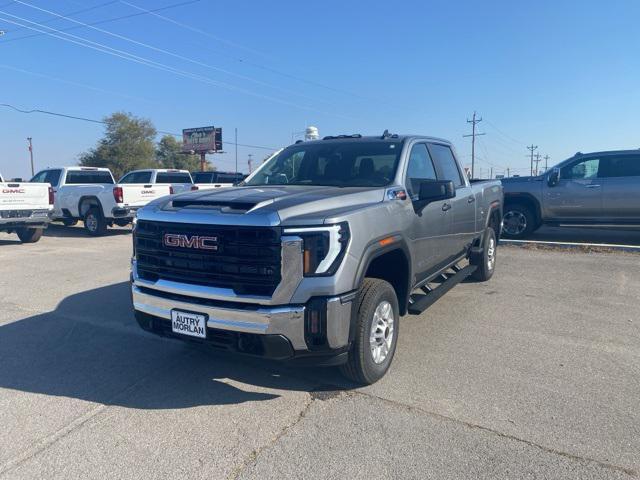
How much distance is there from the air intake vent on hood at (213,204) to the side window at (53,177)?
555 inches

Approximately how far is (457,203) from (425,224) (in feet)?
4.00

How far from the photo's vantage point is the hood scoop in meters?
3.46

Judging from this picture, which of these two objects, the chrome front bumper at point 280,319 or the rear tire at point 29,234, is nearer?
the chrome front bumper at point 280,319

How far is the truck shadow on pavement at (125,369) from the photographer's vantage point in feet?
12.2

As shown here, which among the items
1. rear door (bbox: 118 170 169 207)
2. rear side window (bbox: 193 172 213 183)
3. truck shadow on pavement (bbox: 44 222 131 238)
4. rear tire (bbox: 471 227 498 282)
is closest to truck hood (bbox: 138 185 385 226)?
rear tire (bbox: 471 227 498 282)

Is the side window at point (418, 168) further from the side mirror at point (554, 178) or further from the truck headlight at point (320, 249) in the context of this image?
the side mirror at point (554, 178)

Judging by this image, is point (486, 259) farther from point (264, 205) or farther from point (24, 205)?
point (24, 205)

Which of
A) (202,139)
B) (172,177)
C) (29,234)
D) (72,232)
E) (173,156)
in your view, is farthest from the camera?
(173,156)

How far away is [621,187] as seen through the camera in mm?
10469

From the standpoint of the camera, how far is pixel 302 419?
3.34m

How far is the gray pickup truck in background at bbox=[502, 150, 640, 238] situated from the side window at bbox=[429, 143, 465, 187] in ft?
19.7

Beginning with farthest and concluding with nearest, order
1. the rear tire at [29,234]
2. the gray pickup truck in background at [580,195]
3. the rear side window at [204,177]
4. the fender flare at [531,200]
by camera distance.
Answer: the rear side window at [204,177] < the rear tire at [29,234] < the fender flare at [531,200] < the gray pickup truck in background at [580,195]

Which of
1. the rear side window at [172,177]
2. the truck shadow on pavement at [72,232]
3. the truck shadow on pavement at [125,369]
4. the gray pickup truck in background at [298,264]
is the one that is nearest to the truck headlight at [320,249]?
the gray pickup truck in background at [298,264]

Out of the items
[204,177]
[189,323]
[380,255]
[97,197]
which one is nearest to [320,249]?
[380,255]
